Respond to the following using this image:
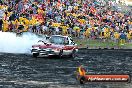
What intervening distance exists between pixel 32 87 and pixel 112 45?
2962 centimetres

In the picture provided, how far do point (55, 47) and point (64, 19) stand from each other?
44.8ft

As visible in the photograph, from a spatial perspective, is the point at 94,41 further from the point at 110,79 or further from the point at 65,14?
the point at 110,79

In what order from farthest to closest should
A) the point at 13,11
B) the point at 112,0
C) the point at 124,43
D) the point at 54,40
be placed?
1. the point at 112,0
2. the point at 124,43
3. the point at 13,11
4. the point at 54,40

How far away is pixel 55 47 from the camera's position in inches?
1120

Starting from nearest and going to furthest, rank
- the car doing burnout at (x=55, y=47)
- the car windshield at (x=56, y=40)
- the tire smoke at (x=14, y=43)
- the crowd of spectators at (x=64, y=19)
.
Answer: the car doing burnout at (x=55, y=47), the car windshield at (x=56, y=40), the tire smoke at (x=14, y=43), the crowd of spectators at (x=64, y=19)

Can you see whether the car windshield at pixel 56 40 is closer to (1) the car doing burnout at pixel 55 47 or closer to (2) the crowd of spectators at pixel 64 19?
(1) the car doing burnout at pixel 55 47

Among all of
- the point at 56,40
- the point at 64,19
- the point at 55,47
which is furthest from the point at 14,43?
the point at 64,19

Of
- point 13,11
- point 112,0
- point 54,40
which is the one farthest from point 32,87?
point 112,0

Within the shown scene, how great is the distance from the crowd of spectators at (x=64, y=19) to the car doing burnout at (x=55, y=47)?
8471mm

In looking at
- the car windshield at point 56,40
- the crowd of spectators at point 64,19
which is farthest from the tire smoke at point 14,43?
the crowd of spectators at point 64,19

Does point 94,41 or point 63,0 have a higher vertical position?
point 63,0

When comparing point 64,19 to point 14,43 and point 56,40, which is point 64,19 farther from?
point 56,40

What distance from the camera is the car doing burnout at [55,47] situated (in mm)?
28125

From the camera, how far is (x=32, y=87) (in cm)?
1496
